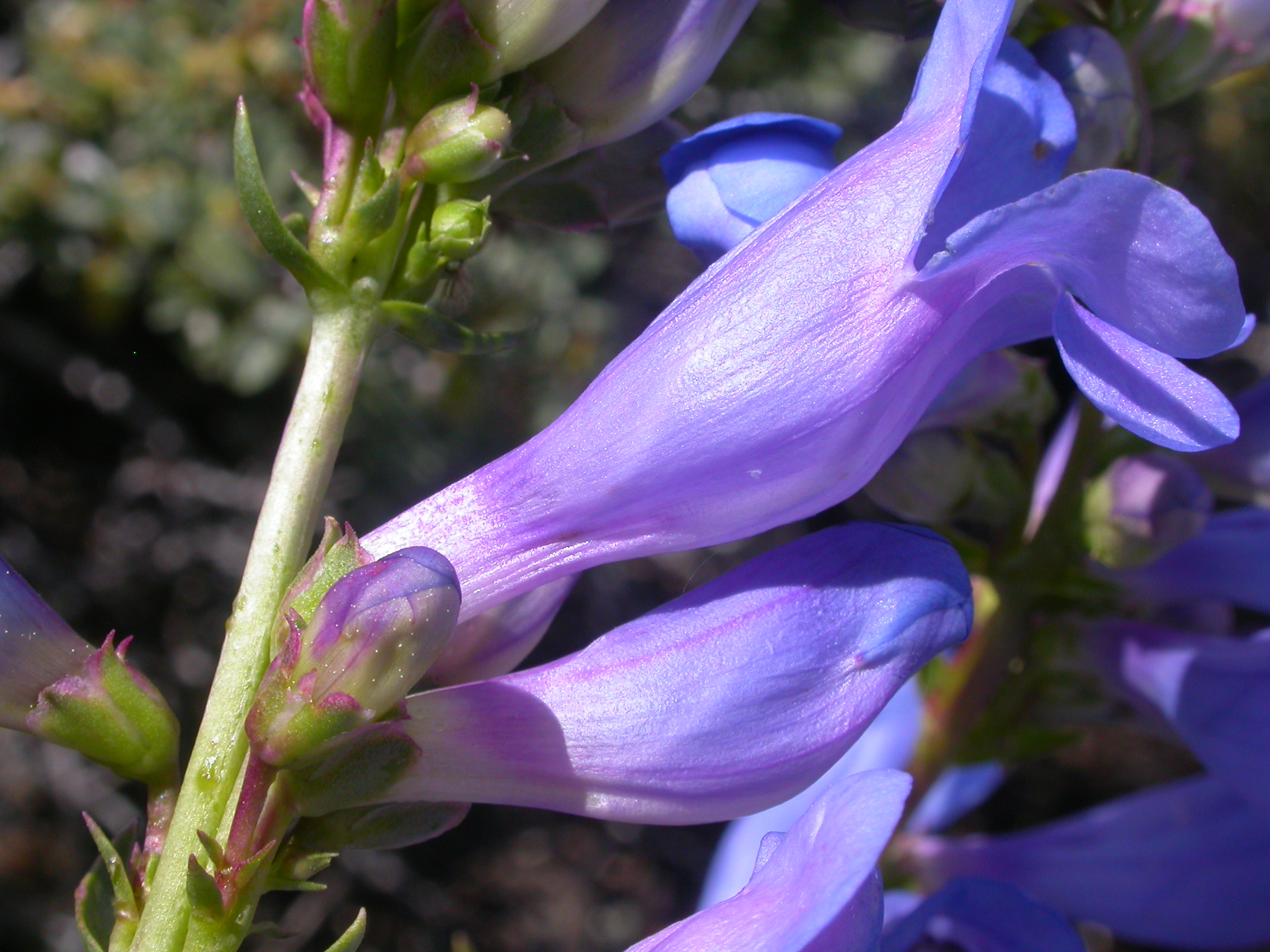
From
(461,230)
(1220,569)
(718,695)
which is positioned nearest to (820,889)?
(718,695)

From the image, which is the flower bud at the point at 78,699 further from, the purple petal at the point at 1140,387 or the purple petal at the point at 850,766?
the purple petal at the point at 850,766

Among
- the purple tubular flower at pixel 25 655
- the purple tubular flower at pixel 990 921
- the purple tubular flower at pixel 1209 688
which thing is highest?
the purple tubular flower at pixel 25 655

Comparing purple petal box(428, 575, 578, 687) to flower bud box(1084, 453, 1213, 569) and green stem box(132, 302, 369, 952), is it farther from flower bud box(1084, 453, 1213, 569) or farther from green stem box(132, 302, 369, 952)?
flower bud box(1084, 453, 1213, 569)

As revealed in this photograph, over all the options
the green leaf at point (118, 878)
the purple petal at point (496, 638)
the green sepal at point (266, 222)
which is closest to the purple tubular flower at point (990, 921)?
the purple petal at point (496, 638)

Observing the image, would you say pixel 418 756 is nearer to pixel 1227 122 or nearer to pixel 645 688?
pixel 645 688

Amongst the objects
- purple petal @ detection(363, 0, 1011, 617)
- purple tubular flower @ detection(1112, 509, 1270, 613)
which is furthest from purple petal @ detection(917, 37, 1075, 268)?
purple tubular flower @ detection(1112, 509, 1270, 613)

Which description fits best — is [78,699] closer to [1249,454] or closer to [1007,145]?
[1007,145]
